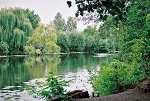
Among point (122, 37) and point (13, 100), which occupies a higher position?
point (122, 37)

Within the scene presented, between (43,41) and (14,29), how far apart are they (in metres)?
7.55

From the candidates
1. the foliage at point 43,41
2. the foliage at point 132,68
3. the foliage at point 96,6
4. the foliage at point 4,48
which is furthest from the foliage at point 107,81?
the foliage at point 43,41

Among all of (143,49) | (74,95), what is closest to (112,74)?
(74,95)

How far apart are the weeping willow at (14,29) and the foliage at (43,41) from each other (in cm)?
176

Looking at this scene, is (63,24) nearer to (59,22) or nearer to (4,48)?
(59,22)

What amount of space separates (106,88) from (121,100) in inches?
68.7

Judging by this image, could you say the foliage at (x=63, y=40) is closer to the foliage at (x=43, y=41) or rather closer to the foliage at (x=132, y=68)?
the foliage at (x=43, y=41)

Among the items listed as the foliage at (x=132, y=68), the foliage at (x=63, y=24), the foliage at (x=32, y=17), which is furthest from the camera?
the foliage at (x=63, y=24)

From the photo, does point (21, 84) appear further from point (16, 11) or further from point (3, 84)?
point (16, 11)

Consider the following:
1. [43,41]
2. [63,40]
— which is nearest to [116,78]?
[43,41]

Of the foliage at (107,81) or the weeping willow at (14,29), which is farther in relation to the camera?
the weeping willow at (14,29)

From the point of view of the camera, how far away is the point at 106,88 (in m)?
8.29

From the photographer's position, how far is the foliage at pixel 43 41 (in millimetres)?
53344

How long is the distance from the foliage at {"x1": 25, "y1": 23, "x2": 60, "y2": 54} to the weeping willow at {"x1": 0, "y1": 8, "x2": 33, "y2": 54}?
176cm
